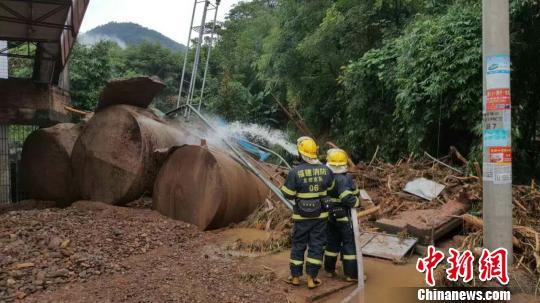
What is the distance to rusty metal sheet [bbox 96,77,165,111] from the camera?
25.6 ft

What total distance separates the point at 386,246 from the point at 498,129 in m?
2.06

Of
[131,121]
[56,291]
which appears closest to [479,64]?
[131,121]

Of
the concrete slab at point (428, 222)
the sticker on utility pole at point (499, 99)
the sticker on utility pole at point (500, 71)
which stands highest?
the sticker on utility pole at point (500, 71)

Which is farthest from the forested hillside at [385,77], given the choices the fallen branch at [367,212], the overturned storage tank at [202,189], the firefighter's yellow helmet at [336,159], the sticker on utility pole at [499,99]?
the overturned storage tank at [202,189]

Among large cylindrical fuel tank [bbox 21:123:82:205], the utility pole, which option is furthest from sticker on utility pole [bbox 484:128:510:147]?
large cylindrical fuel tank [bbox 21:123:82:205]

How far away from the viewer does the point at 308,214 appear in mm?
4586

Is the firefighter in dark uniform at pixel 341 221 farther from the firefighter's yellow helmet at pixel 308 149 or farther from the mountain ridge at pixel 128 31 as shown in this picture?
the mountain ridge at pixel 128 31

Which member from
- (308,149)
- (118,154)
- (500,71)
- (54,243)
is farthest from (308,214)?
(118,154)

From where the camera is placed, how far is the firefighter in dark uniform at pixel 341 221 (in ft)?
15.6

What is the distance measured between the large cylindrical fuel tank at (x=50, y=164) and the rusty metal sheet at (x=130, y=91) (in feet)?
4.63

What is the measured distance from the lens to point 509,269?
4.33 m

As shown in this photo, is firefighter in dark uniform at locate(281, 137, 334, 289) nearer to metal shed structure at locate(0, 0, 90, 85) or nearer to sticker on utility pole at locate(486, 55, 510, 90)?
sticker on utility pole at locate(486, 55, 510, 90)

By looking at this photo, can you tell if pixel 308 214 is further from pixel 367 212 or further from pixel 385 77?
pixel 385 77

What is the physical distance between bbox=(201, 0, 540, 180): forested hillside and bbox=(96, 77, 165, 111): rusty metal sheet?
15.6 ft
